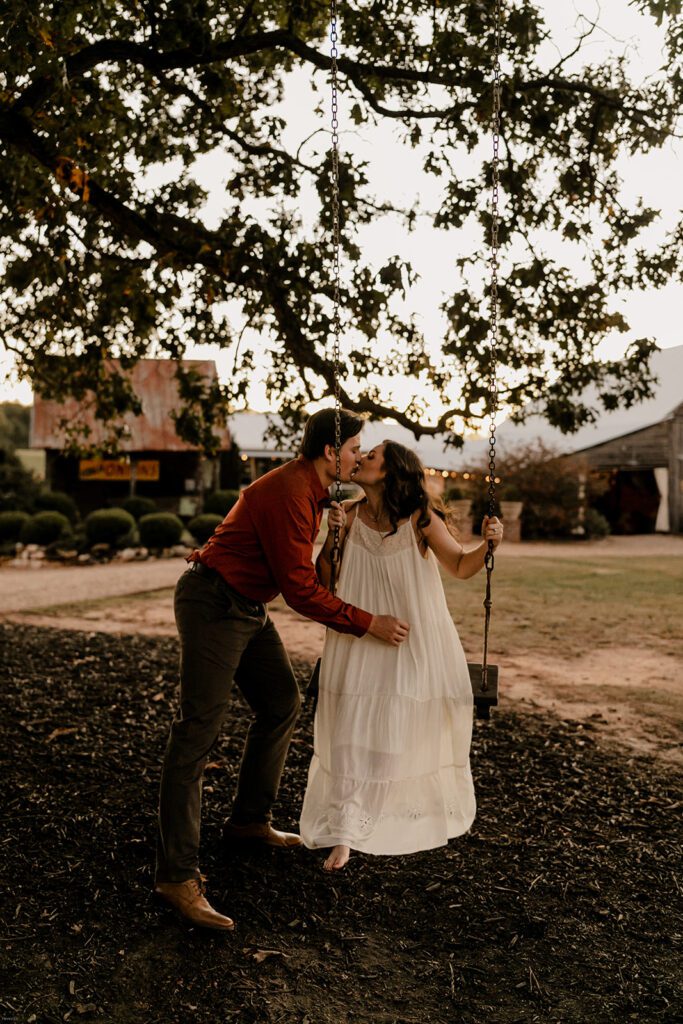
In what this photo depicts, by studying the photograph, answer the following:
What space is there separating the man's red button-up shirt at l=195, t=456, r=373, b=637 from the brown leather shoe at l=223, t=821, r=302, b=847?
125cm

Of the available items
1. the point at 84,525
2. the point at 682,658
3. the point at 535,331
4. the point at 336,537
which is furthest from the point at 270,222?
the point at 84,525

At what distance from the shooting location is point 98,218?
7695 millimetres

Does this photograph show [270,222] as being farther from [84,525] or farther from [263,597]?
[84,525]

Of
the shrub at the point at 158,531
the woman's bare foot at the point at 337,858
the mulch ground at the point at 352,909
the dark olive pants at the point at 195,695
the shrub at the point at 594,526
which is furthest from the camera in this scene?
the shrub at the point at 594,526

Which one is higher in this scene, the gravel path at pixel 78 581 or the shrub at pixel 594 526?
the shrub at pixel 594 526

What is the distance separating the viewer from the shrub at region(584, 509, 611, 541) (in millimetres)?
29641

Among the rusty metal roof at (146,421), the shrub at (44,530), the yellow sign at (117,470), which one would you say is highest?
the rusty metal roof at (146,421)

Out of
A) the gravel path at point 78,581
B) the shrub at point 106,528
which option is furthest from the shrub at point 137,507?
the gravel path at point 78,581

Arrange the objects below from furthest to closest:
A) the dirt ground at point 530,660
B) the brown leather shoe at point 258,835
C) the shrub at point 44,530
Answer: the shrub at point 44,530 < the dirt ground at point 530,660 < the brown leather shoe at point 258,835

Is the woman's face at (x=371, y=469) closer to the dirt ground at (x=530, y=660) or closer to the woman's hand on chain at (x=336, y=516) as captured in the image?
the woman's hand on chain at (x=336, y=516)

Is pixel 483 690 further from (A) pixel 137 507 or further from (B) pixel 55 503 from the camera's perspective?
(B) pixel 55 503

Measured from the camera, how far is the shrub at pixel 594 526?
2964 cm

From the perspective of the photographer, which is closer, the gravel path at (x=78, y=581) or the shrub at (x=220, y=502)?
the gravel path at (x=78, y=581)

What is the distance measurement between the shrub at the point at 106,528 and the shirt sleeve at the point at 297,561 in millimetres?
20694
